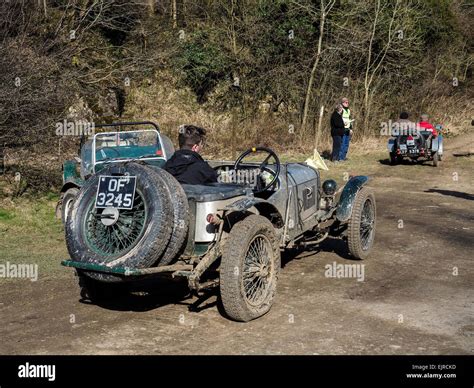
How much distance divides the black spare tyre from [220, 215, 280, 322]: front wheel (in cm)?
61

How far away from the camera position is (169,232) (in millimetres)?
5527

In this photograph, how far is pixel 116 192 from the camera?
18.8 ft

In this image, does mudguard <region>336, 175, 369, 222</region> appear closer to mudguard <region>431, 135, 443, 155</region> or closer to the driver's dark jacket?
the driver's dark jacket

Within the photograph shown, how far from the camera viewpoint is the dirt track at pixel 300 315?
17.5 ft

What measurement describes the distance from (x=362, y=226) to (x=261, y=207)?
7.35 feet

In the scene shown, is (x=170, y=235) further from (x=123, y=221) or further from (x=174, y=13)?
(x=174, y=13)

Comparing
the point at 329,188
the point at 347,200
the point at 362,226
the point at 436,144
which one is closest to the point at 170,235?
the point at 347,200

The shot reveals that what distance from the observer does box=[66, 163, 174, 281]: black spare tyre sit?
17.9 ft

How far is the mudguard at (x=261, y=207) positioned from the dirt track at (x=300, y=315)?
792 millimetres

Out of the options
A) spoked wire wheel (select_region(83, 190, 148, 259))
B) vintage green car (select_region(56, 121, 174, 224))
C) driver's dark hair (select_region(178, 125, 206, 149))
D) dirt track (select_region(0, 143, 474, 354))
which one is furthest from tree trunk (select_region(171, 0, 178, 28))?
spoked wire wheel (select_region(83, 190, 148, 259))

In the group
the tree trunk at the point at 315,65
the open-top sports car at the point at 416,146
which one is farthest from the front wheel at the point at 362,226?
the tree trunk at the point at 315,65

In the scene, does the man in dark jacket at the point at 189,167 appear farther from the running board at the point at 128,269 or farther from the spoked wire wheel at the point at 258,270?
the running board at the point at 128,269
